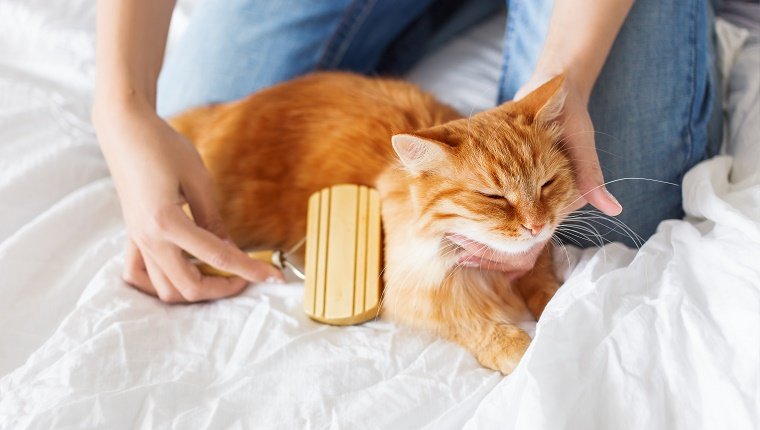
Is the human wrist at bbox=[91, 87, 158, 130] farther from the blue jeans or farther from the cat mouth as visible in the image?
the cat mouth

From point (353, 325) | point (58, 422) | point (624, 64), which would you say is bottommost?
point (353, 325)

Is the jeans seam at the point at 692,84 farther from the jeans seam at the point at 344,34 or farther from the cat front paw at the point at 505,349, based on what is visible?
the jeans seam at the point at 344,34

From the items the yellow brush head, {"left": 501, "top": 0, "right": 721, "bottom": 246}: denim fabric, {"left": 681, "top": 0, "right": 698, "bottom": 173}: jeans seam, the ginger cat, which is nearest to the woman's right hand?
the yellow brush head

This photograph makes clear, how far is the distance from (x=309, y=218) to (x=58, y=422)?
63 centimetres

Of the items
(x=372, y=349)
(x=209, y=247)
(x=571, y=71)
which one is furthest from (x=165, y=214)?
(x=571, y=71)

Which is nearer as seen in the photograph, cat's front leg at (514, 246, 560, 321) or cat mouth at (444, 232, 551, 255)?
cat mouth at (444, 232, 551, 255)

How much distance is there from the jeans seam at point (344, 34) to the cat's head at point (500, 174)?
76 cm

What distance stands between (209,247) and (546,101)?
695 millimetres

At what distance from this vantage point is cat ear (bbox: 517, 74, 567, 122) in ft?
3.78

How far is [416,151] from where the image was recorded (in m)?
1.12

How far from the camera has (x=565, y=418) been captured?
0.99 meters

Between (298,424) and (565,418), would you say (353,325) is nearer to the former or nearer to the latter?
(298,424)

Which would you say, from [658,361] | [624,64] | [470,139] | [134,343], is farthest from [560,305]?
[134,343]

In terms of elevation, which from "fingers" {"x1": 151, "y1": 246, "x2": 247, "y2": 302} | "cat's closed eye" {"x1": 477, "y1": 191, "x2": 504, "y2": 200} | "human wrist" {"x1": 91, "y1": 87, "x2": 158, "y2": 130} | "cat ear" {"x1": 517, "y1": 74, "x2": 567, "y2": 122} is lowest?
"fingers" {"x1": 151, "y1": 246, "x2": 247, "y2": 302}
